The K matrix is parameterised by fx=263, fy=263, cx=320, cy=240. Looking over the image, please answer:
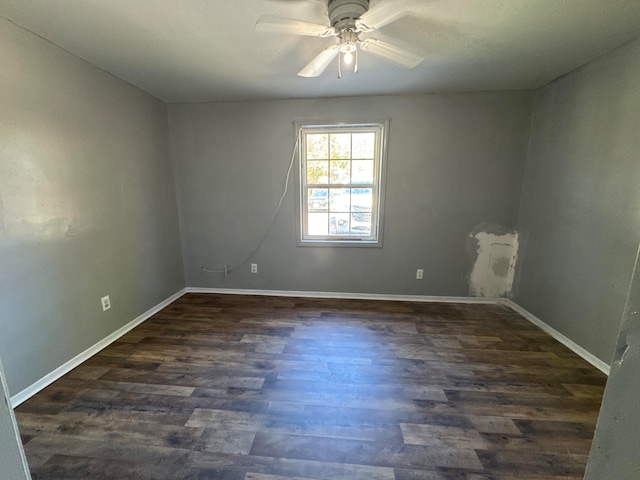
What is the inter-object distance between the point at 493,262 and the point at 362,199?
5.54 feet

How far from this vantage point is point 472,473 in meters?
1.26

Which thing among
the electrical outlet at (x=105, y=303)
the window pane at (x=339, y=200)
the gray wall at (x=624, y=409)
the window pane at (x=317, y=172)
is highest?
the window pane at (x=317, y=172)

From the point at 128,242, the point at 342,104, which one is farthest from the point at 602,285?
the point at 128,242

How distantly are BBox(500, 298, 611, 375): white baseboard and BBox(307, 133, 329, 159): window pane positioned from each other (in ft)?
9.06

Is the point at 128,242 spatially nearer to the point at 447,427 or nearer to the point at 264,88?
the point at 264,88

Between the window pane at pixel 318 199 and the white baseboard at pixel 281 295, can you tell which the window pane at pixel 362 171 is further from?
the white baseboard at pixel 281 295

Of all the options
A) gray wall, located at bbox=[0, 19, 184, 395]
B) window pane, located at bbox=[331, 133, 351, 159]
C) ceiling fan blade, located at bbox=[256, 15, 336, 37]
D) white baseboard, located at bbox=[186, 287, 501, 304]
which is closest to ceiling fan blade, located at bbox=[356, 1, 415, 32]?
ceiling fan blade, located at bbox=[256, 15, 336, 37]

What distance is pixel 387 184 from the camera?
3031 millimetres

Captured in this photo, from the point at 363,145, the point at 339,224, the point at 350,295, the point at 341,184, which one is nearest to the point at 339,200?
the point at 341,184

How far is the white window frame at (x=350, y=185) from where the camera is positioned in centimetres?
298

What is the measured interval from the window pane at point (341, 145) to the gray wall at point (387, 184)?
0.21 metres

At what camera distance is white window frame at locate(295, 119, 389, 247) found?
2.98m

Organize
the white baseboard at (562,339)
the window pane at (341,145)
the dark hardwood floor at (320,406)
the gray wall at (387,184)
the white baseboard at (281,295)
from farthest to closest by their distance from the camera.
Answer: the window pane at (341,145) → the gray wall at (387,184) → the white baseboard at (562,339) → the white baseboard at (281,295) → the dark hardwood floor at (320,406)

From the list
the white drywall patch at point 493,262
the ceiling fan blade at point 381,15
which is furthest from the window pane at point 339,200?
the ceiling fan blade at point 381,15
